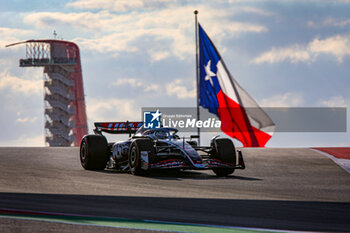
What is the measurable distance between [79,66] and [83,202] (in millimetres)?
66999

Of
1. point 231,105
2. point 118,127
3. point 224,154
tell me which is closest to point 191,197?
point 224,154

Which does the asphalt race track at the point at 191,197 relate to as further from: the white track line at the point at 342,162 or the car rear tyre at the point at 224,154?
the white track line at the point at 342,162

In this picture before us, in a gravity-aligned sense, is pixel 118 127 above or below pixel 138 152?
above

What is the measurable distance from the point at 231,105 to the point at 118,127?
11918 millimetres

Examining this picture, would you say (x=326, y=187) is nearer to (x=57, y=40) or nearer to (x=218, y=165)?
(x=218, y=165)

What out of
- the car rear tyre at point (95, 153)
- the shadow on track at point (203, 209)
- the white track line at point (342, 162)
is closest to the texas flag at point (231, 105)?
the white track line at point (342, 162)

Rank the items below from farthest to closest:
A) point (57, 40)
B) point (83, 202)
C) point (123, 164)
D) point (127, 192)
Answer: point (57, 40)
point (123, 164)
point (127, 192)
point (83, 202)

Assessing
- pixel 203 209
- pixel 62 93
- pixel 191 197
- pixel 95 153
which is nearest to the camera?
pixel 203 209

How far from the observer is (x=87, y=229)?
611 cm

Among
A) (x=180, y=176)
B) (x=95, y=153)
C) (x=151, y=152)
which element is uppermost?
(x=151, y=152)

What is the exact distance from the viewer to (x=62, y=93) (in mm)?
72688

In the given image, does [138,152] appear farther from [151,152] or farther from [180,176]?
[180,176]

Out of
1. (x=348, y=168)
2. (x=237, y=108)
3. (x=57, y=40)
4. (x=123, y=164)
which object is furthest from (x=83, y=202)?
(x=57, y=40)

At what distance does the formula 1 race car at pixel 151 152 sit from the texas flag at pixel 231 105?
→ 448 inches
